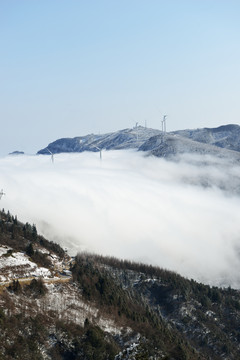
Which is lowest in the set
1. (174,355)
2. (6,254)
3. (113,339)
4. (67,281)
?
(174,355)

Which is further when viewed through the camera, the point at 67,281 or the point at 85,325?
the point at 67,281

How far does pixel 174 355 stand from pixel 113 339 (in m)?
29.8

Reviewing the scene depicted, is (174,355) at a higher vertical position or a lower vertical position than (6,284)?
lower

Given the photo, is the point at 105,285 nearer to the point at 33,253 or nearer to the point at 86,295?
the point at 86,295

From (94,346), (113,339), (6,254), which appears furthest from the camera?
(6,254)

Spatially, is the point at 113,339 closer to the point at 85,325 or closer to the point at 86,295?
the point at 85,325

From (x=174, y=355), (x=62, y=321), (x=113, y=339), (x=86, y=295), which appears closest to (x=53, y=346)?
(x=62, y=321)

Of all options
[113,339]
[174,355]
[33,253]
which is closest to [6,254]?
[33,253]

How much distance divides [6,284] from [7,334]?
3144cm

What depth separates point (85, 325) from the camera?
15438 cm

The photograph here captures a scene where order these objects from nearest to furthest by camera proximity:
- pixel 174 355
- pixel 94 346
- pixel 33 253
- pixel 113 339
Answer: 1. pixel 94 346
2. pixel 113 339
3. pixel 174 355
4. pixel 33 253

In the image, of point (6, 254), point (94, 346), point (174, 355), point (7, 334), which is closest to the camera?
point (7, 334)

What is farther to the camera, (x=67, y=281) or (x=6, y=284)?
(x=67, y=281)

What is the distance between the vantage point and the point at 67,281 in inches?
7298
